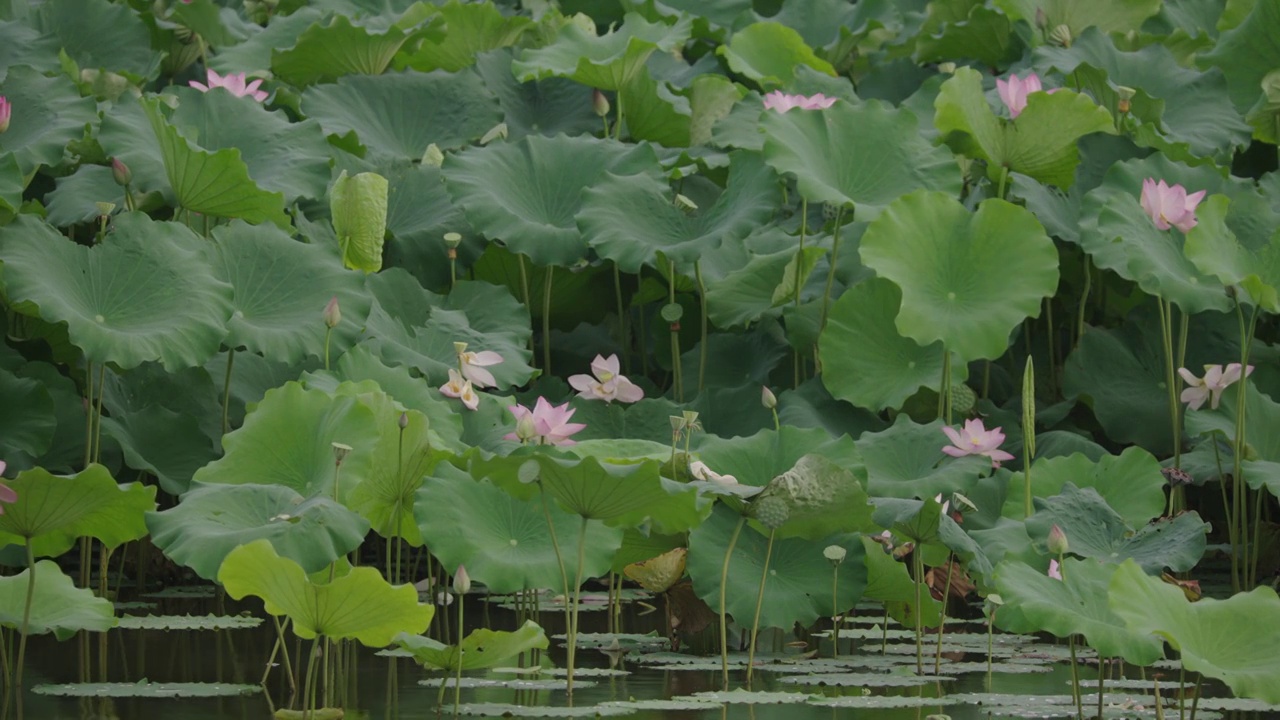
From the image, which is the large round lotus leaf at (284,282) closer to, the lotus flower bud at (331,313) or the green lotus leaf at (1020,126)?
the lotus flower bud at (331,313)

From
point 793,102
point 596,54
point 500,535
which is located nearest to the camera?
point 500,535

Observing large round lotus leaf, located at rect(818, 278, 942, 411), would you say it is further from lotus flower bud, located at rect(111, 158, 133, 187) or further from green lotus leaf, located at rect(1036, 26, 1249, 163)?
lotus flower bud, located at rect(111, 158, 133, 187)

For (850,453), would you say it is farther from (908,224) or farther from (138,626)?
(138,626)

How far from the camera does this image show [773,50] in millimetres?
4691

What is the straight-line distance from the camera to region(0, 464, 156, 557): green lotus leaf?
2.14 metres

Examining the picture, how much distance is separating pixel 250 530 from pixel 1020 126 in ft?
6.81

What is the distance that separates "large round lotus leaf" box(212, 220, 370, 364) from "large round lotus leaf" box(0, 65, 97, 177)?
0.60m

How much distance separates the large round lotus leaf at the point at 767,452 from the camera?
2609 millimetres

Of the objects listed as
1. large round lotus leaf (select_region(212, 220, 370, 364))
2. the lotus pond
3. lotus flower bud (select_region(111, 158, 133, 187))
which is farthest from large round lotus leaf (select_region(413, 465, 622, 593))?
lotus flower bud (select_region(111, 158, 133, 187))

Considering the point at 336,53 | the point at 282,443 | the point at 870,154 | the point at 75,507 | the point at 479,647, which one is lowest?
the point at 479,647

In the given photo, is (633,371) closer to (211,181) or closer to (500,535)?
(211,181)

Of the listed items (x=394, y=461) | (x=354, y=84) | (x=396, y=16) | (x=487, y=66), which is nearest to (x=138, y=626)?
(x=394, y=461)

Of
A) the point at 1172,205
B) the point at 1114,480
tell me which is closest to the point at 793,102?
the point at 1172,205

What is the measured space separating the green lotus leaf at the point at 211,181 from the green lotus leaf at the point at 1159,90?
206 cm
